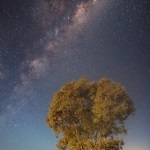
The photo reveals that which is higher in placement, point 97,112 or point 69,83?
point 69,83

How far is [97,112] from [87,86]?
15.1 ft

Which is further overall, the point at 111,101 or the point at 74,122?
the point at 74,122

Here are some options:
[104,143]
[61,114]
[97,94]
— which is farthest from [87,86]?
[104,143]

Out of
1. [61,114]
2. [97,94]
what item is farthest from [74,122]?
[97,94]

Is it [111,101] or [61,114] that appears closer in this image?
[111,101]

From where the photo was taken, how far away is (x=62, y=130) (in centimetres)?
4509

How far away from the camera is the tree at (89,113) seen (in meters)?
41.3

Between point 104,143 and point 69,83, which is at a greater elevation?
point 69,83

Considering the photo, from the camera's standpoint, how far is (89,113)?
4306 centimetres

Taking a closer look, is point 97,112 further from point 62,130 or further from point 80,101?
point 62,130

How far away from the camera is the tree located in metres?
41.3

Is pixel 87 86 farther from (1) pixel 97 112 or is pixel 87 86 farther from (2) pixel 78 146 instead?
(2) pixel 78 146

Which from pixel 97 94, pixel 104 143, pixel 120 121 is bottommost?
A: pixel 104 143

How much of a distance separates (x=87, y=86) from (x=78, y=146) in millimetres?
8568
